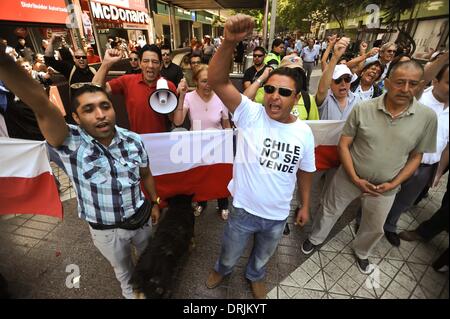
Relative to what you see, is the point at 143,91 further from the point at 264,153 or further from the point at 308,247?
the point at 308,247

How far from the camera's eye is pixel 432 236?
2.30 feet

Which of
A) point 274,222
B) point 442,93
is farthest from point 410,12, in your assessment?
point 274,222

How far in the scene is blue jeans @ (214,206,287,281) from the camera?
1718 mm

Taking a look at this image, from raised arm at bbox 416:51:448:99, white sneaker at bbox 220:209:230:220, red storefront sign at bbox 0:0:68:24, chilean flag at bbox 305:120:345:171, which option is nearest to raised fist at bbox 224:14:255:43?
raised arm at bbox 416:51:448:99

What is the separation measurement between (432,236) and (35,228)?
11.8 feet

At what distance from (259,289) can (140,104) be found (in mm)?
2134

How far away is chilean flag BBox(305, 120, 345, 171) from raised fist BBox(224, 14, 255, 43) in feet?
5.26

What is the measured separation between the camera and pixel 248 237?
70.9 inches

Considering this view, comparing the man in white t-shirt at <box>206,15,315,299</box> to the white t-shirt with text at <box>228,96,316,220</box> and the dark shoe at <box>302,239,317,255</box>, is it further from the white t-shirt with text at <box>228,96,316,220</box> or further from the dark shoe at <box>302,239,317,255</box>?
the dark shoe at <box>302,239,317,255</box>

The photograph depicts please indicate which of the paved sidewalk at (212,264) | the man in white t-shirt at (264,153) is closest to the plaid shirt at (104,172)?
the paved sidewalk at (212,264)

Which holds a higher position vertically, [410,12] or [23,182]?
[410,12]

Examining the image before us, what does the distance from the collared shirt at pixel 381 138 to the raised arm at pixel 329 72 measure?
0.54 m

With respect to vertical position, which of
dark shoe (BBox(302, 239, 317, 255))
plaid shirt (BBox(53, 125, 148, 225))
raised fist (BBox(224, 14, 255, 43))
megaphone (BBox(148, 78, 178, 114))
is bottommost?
dark shoe (BBox(302, 239, 317, 255))
